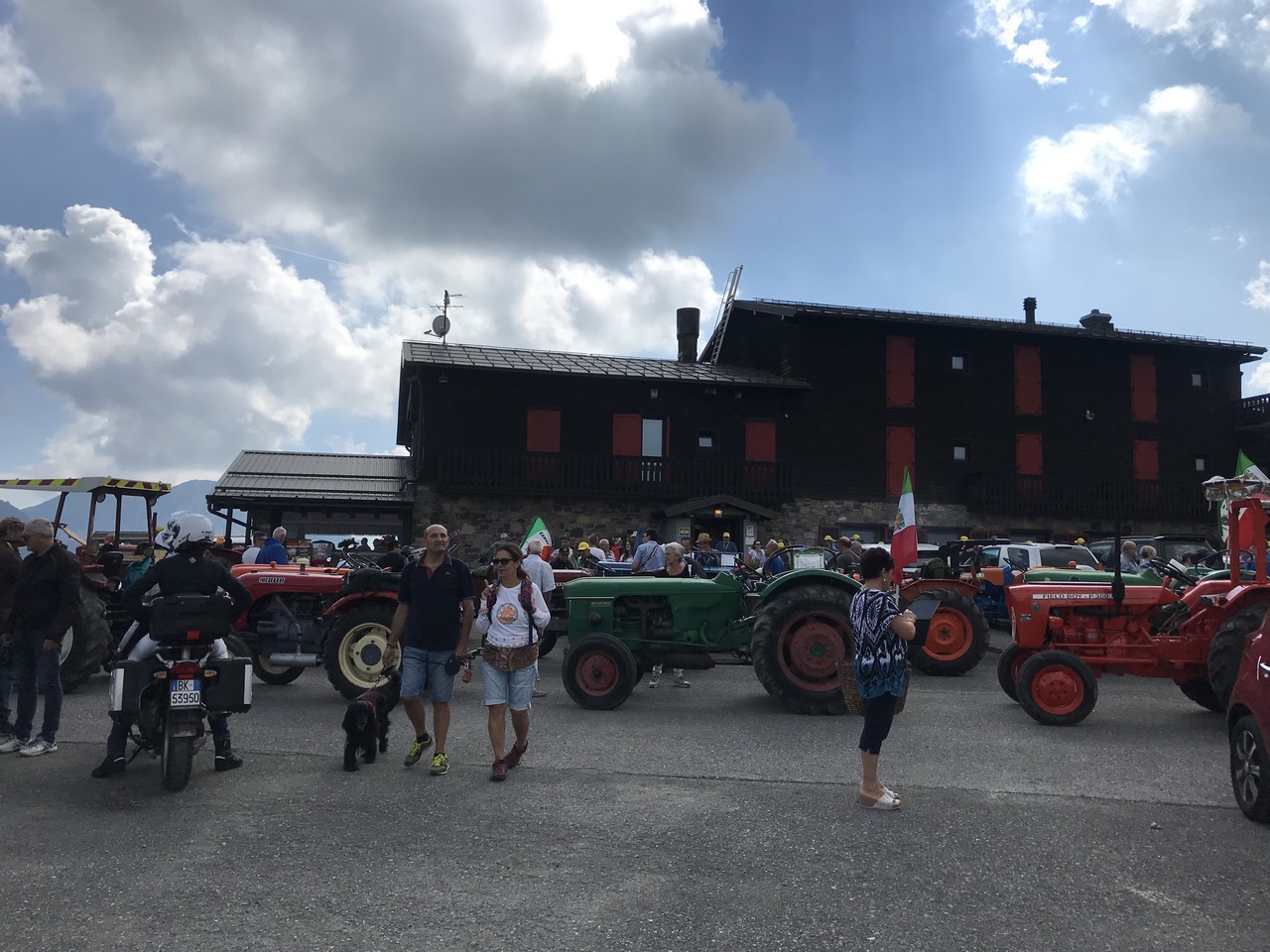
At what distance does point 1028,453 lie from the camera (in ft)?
101

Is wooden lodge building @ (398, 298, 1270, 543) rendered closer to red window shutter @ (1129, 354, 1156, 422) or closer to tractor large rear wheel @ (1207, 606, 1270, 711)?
red window shutter @ (1129, 354, 1156, 422)

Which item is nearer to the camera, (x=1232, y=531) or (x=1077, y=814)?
(x=1077, y=814)

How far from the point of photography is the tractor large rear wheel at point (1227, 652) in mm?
7938

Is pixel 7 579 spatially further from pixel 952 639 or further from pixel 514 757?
pixel 952 639

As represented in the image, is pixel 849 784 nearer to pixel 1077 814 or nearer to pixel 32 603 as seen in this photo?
pixel 1077 814

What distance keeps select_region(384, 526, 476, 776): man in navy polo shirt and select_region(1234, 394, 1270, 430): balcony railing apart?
107 feet

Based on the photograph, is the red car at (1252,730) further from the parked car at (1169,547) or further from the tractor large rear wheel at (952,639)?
the parked car at (1169,547)

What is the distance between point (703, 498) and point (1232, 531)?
18520 millimetres

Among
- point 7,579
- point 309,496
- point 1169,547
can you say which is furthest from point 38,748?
point 1169,547

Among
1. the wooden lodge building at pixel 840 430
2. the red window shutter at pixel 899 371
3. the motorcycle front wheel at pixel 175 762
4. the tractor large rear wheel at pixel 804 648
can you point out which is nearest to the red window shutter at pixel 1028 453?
the wooden lodge building at pixel 840 430

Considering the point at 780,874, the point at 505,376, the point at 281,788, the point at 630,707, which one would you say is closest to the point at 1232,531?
the point at 630,707

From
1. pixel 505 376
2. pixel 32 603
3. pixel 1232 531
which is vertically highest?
pixel 505 376

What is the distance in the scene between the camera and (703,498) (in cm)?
2669

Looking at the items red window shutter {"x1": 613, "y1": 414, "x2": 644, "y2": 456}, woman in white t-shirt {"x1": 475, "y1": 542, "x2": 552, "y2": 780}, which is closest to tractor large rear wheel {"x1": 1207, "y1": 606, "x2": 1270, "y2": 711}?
woman in white t-shirt {"x1": 475, "y1": 542, "x2": 552, "y2": 780}
